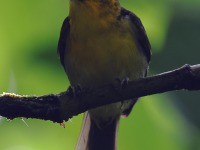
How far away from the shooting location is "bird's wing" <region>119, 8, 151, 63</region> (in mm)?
4273

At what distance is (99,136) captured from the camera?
4875mm

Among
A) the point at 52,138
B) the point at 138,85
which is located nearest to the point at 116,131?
the point at 52,138

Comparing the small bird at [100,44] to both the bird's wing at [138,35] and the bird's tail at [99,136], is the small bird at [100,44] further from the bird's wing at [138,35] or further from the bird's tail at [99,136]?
the bird's tail at [99,136]

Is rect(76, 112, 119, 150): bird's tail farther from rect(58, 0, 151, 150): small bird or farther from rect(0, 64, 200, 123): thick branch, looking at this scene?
rect(0, 64, 200, 123): thick branch

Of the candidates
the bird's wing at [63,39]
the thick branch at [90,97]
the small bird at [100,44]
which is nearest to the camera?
the thick branch at [90,97]

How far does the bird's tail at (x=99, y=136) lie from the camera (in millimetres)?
4742

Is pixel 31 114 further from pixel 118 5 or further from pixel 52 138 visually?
pixel 118 5

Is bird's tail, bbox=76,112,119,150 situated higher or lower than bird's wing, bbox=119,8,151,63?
lower

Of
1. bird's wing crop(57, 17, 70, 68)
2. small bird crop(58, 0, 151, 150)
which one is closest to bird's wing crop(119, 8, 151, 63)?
small bird crop(58, 0, 151, 150)

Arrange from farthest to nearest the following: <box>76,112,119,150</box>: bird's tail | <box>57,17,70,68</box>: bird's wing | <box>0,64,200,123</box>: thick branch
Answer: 1. <box>76,112,119,150</box>: bird's tail
2. <box>57,17,70,68</box>: bird's wing
3. <box>0,64,200,123</box>: thick branch

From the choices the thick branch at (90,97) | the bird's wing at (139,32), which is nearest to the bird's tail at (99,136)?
the bird's wing at (139,32)

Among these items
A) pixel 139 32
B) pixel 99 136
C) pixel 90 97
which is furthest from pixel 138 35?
pixel 90 97

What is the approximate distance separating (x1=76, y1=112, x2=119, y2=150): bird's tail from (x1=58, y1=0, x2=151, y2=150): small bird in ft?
1.16

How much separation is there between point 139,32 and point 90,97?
1552 millimetres
